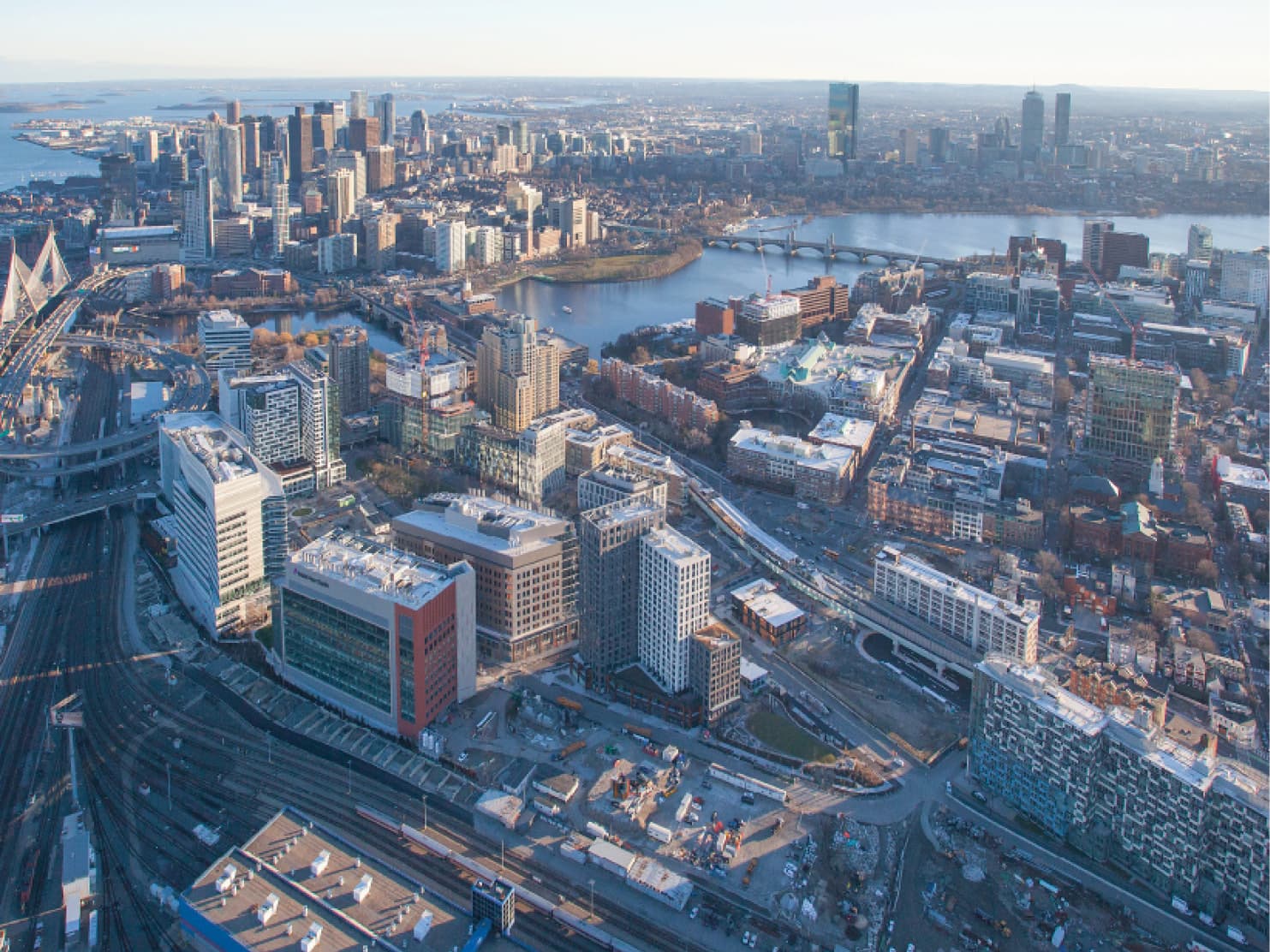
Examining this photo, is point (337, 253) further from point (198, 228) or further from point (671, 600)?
point (671, 600)

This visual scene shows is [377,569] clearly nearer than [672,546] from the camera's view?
Yes

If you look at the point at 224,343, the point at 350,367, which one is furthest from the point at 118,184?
the point at 350,367

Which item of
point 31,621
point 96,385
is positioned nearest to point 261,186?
point 96,385

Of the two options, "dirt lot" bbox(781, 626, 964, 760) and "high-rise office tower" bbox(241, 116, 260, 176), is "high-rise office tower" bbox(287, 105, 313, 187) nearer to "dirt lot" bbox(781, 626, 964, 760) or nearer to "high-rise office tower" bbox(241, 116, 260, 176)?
"high-rise office tower" bbox(241, 116, 260, 176)

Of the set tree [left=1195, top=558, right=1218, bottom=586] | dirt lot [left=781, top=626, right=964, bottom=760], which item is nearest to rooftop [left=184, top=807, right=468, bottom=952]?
dirt lot [left=781, top=626, right=964, bottom=760]

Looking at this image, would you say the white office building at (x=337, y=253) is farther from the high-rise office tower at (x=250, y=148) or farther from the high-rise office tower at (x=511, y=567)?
the high-rise office tower at (x=511, y=567)

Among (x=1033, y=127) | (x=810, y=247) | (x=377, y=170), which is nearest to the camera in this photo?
(x=810, y=247)
